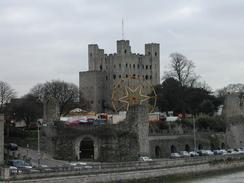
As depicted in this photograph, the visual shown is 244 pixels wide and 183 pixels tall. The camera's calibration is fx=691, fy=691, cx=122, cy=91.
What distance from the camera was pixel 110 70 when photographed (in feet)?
430

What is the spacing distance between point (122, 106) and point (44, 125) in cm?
1893

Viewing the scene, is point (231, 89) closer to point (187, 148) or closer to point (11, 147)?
point (187, 148)

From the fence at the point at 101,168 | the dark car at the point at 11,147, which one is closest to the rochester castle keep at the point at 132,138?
the dark car at the point at 11,147

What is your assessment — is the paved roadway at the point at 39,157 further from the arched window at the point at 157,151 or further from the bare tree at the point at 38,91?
the bare tree at the point at 38,91

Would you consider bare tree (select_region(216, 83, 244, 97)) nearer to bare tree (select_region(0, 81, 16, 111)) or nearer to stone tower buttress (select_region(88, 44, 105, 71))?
stone tower buttress (select_region(88, 44, 105, 71))

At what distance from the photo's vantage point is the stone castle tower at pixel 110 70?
128750 mm

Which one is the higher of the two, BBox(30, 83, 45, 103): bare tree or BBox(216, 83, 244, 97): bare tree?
BBox(216, 83, 244, 97): bare tree

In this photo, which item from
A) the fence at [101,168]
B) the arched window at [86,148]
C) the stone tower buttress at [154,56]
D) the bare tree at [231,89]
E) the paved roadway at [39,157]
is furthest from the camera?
the bare tree at [231,89]

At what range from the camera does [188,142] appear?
81.2 meters

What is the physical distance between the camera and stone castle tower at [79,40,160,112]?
129 meters

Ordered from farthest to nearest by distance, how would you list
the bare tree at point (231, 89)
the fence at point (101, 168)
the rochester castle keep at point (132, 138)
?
the bare tree at point (231, 89) → the rochester castle keep at point (132, 138) → the fence at point (101, 168)

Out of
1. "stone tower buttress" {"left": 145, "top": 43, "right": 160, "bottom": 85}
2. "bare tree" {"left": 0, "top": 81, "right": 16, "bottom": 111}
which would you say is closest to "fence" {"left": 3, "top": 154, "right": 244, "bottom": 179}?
"bare tree" {"left": 0, "top": 81, "right": 16, "bottom": 111}

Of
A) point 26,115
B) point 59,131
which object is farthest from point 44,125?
point 26,115

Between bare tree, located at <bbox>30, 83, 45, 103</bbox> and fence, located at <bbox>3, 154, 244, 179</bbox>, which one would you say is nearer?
fence, located at <bbox>3, 154, 244, 179</bbox>
